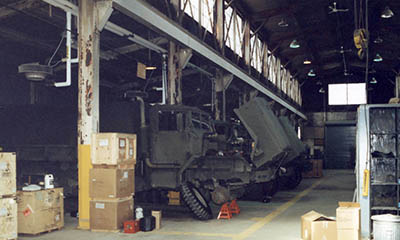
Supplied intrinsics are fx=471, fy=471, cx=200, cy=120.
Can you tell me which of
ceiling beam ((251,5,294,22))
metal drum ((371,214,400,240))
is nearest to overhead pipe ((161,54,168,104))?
metal drum ((371,214,400,240))

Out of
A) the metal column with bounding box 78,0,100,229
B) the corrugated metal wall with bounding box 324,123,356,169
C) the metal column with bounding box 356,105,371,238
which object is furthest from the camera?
the corrugated metal wall with bounding box 324,123,356,169

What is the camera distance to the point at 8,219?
7.16 meters

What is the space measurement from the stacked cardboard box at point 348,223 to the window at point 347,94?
29.8 metres

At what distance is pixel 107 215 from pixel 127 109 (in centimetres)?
294

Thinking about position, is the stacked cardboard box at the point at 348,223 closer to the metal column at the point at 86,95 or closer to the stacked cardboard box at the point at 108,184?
the stacked cardboard box at the point at 108,184

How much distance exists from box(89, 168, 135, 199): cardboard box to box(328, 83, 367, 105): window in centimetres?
3005

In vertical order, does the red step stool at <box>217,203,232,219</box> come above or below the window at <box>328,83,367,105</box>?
below

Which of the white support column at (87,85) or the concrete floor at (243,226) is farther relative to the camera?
the white support column at (87,85)

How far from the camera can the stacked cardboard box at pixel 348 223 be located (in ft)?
23.2

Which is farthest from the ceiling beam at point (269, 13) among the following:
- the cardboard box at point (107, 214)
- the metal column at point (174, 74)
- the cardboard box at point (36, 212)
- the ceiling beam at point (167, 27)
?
the cardboard box at point (36, 212)

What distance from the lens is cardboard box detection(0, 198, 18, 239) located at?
23.2 ft

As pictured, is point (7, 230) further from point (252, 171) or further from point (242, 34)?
point (242, 34)

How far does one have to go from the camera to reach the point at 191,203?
9.50 meters

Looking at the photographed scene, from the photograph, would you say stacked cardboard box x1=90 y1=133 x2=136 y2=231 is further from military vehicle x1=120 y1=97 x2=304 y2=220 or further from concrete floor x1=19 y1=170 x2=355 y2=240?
military vehicle x1=120 y1=97 x2=304 y2=220
